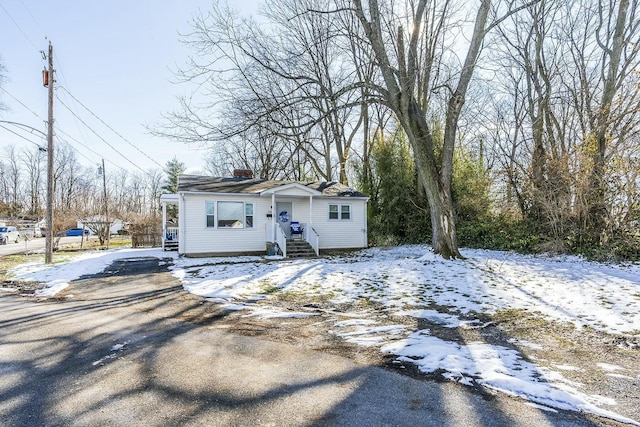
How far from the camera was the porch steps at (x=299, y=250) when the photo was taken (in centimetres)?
1401

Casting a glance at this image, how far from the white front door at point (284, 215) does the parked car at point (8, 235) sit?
2328 centimetres

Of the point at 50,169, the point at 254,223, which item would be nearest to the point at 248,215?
the point at 254,223

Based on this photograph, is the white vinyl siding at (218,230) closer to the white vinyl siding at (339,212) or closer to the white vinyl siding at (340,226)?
the white vinyl siding at (340,226)

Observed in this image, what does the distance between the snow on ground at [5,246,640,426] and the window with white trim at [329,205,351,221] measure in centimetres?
591

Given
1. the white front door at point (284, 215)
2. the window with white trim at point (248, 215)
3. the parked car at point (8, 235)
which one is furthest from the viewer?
the parked car at point (8, 235)

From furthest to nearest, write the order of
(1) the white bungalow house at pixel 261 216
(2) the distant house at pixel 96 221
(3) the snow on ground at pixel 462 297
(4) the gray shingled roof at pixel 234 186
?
(2) the distant house at pixel 96 221, (4) the gray shingled roof at pixel 234 186, (1) the white bungalow house at pixel 261 216, (3) the snow on ground at pixel 462 297

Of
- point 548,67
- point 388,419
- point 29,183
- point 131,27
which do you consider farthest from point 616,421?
point 29,183

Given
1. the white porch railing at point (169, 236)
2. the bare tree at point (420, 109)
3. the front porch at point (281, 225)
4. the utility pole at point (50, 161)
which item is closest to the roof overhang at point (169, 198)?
the front porch at point (281, 225)

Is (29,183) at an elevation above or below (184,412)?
above

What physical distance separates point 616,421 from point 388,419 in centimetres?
154

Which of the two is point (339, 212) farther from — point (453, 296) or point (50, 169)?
point (50, 169)

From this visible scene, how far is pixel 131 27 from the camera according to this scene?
37.7 ft

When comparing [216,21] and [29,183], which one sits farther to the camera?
[29,183]

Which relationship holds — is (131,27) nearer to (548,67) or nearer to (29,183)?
(548,67)
